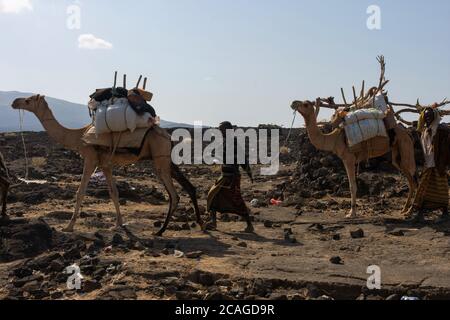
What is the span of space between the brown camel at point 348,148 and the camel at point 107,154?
2960 millimetres

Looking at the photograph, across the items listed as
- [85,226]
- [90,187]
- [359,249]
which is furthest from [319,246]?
[90,187]

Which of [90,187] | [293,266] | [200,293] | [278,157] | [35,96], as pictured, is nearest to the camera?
[200,293]

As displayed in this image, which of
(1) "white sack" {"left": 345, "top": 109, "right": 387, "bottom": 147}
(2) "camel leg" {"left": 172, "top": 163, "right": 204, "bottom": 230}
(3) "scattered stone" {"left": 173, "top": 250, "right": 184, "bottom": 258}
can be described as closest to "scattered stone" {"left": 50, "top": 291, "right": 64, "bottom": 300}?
(3) "scattered stone" {"left": 173, "top": 250, "right": 184, "bottom": 258}

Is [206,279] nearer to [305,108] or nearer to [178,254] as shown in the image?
[178,254]

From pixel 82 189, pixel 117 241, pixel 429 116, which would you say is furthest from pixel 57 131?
pixel 429 116

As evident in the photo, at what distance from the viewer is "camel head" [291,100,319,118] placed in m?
11.5

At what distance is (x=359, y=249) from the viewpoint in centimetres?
872

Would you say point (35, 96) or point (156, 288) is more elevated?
point (35, 96)

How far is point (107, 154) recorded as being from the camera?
1009 centimetres

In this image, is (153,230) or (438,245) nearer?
(438,245)

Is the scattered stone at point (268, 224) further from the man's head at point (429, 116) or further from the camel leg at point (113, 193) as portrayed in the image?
the man's head at point (429, 116)
